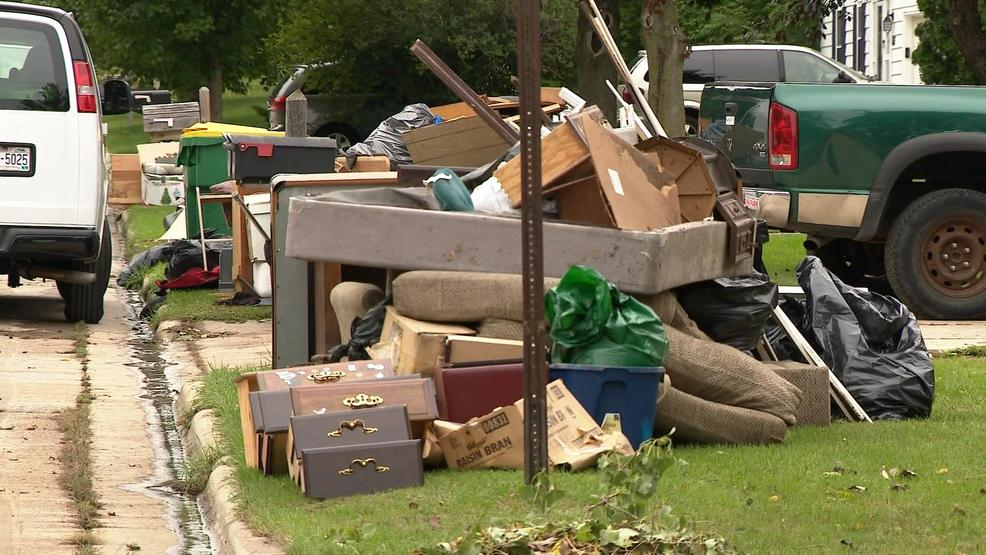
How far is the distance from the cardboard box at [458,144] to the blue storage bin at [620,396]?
439cm

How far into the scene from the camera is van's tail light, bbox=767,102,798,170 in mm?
11234

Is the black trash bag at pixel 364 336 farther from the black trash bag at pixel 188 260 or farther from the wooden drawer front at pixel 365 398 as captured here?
the black trash bag at pixel 188 260

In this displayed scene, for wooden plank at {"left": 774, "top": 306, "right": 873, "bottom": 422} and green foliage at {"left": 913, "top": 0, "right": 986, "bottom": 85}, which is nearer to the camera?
wooden plank at {"left": 774, "top": 306, "right": 873, "bottom": 422}

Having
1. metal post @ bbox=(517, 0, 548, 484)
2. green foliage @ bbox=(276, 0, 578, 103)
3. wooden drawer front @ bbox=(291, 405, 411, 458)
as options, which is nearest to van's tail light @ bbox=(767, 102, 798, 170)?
wooden drawer front @ bbox=(291, 405, 411, 458)

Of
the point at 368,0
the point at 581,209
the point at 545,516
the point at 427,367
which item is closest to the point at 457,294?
the point at 427,367

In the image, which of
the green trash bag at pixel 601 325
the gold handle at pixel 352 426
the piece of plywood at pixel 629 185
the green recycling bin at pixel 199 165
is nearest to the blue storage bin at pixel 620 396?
the green trash bag at pixel 601 325

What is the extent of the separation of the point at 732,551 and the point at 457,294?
245 centimetres

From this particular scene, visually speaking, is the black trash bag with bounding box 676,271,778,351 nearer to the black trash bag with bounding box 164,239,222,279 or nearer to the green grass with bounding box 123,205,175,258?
the black trash bag with bounding box 164,239,222,279

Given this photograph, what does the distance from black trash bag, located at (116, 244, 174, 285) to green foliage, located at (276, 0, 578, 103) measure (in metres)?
14.3

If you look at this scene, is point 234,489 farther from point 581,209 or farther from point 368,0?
point 368,0

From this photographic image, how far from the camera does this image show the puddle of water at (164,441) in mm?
6082

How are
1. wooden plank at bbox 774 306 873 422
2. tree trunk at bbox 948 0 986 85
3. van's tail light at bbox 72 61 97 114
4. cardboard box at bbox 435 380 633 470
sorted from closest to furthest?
cardboard box at bbox 435 380 633 470, wooden plank at bbox 774 306 873 422, van's tail light at bbox 72 61 97 114, tree trunk at bbox 948 0 986 85

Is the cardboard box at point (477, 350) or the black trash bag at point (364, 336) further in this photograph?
the black trash bag at point (364, 336)

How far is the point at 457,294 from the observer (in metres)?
6.88
